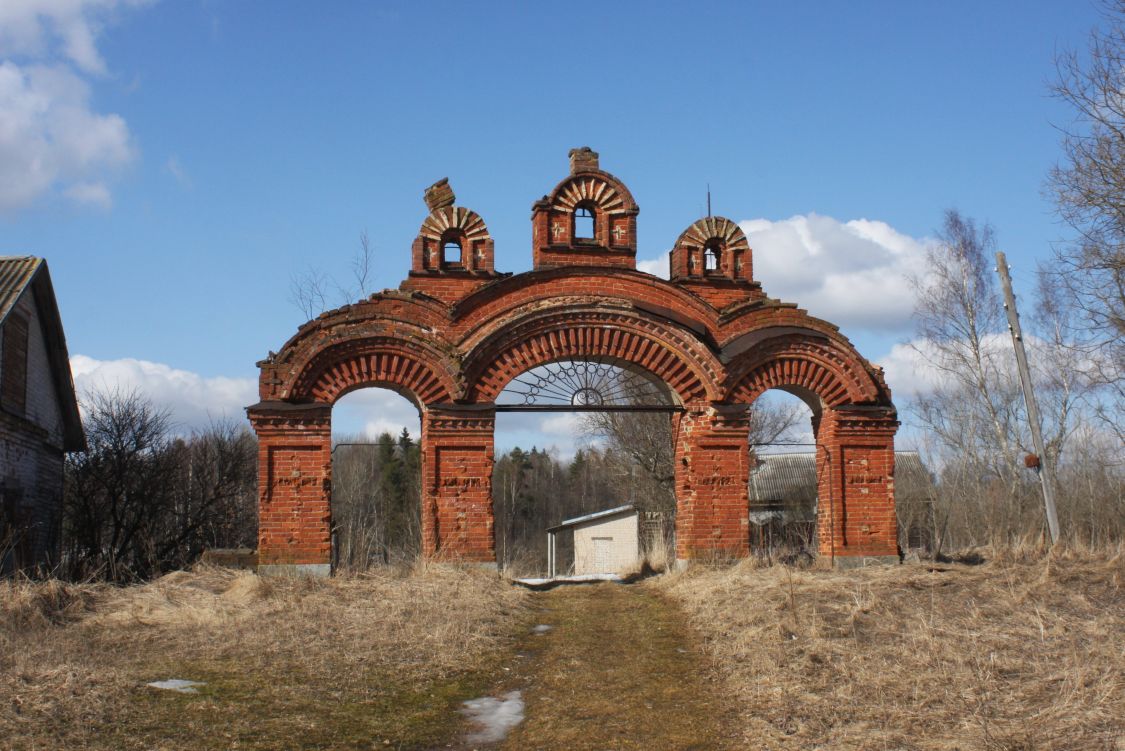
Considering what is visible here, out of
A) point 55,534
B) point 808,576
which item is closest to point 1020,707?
point 808,576

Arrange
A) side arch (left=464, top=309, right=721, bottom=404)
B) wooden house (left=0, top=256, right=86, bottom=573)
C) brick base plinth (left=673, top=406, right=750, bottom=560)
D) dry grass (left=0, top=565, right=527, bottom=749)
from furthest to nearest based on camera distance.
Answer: wooden house (left=0, top=256, right=86, bottom=573) < brick base plinth (left=673, top=406, right=750, bottom=560) < side arch (left=464, top=309, right=721, bottom=404) < dry grass (left=0, top=565, right=527, bottom=749)

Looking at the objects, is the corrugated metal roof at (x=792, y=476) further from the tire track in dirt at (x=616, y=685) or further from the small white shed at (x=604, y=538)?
the tire track in dirt at (x=616, y=685)

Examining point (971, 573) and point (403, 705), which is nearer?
point (403, 705)

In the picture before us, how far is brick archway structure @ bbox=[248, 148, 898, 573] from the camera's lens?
49.7ft

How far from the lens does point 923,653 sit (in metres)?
8.52

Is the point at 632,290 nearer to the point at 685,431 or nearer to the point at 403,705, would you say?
the point at 685,431

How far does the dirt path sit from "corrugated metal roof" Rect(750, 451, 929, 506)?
83.7 ft

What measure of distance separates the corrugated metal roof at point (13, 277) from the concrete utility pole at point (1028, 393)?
17009 millimetres

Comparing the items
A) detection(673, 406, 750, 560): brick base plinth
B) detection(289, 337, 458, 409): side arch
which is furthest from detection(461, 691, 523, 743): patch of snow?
detection(673, 406, 750, 560): brick base plinth

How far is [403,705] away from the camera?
8.06 m

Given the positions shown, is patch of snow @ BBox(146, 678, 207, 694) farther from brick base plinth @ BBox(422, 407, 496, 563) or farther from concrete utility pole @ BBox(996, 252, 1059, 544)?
concrete utility pole @ BBox(996, 252, 1059, 544)

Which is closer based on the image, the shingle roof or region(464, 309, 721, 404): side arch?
region(464, 309, 721, 404): side arch

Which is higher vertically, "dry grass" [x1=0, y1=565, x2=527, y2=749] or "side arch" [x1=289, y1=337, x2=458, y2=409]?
"side arch" [x1=289, y1=337, x2=458, y2=409]

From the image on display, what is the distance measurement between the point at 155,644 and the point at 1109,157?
14277 mm
